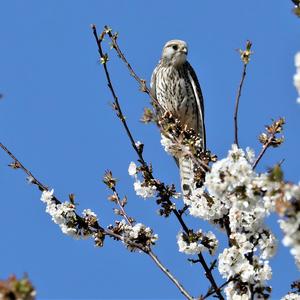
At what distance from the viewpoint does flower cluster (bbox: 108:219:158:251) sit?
4820 millimetres

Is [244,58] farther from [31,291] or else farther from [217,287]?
[31,291]

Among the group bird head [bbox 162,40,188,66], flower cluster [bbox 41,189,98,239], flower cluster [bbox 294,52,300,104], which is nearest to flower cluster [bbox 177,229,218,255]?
flower cluster [bbox 41,189,98,239]

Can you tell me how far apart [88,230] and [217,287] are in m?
1.15

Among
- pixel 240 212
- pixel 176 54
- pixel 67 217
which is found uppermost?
pixel 176 54

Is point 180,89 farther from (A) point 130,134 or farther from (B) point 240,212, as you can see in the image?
(B) point 240,212

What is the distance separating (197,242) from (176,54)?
4.73 m

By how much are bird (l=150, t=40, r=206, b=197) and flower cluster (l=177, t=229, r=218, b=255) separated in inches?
146

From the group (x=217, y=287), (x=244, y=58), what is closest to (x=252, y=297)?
(x=217, y=287)

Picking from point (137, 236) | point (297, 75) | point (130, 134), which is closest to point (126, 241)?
point (137, 236)

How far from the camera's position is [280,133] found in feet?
15.0

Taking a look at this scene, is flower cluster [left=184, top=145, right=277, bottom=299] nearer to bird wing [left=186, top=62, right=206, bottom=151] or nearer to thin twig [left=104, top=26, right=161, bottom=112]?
thin twig [left=104, top=26, right=161, bottom=112]

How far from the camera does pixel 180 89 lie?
28.9 feet

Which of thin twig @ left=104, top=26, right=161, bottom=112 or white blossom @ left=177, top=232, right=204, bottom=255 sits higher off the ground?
thin twig @ left=104, top=26, right=161, bottom=112

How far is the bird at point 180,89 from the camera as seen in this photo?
872 centimetres
